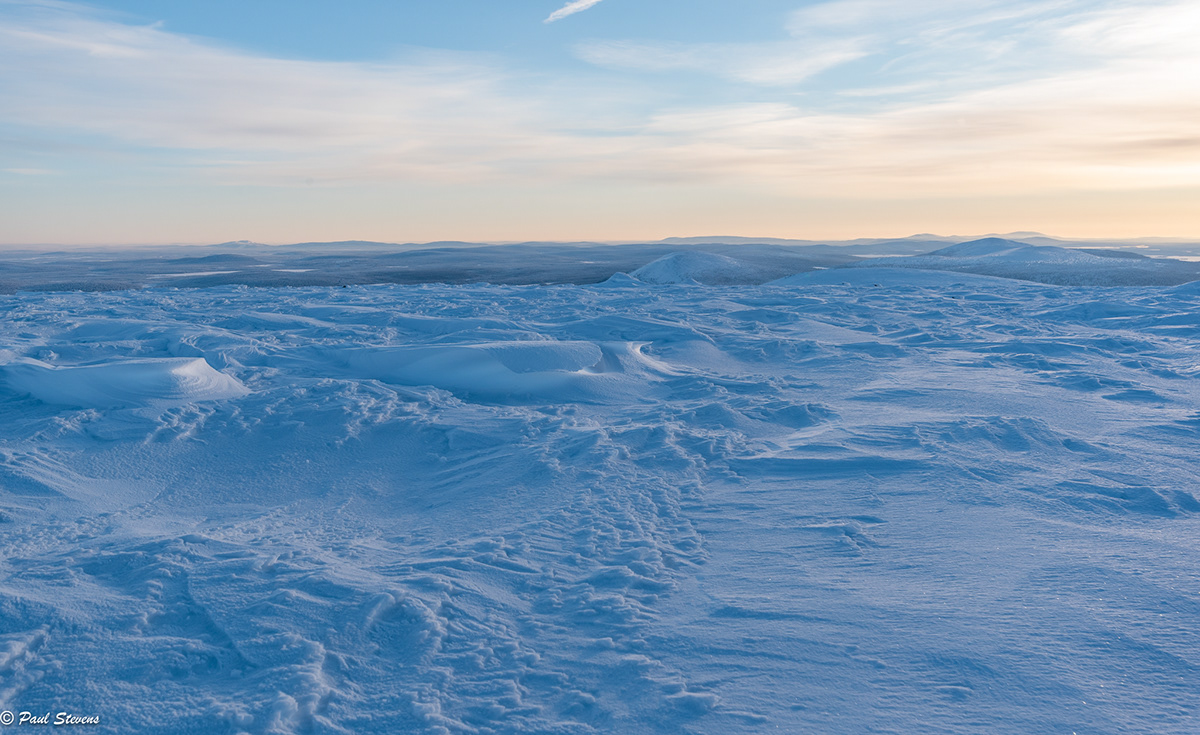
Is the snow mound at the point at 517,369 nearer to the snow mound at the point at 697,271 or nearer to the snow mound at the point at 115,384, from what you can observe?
the snow mound at the point at 115,384

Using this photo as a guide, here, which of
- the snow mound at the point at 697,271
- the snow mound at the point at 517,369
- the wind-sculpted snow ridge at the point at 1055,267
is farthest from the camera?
the snow mound at the point at 697,271

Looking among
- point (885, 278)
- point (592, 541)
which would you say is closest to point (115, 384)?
point (592, 541)

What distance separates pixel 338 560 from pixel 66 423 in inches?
123

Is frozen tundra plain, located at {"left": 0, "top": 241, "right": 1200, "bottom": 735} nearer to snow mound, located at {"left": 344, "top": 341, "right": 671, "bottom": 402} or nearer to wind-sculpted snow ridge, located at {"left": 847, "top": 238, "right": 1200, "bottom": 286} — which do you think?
snow mound, located at {"left": 344, "top": 341, "right": 671, "bottom": 402}

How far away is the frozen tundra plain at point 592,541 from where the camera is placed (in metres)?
2.12

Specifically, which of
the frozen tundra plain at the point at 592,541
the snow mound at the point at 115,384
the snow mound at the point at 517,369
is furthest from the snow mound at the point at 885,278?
the snow mound at the point at 115,384

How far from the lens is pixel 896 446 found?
4480mm

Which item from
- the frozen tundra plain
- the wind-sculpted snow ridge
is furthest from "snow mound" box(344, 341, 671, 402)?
the wind-sculpted snow ridge

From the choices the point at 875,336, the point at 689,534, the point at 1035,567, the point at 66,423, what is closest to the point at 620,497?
the point at 689,534

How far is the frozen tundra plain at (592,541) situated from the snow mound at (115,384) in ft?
0.11

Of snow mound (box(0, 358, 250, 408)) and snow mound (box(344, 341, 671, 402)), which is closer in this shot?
snow mound (box(0, 358, 250, 408))

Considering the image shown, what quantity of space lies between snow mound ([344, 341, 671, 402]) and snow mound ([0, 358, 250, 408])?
1.35 meters

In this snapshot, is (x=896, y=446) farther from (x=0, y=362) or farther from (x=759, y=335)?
(x=0, y=362)

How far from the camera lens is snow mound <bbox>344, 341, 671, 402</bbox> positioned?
6.07m
